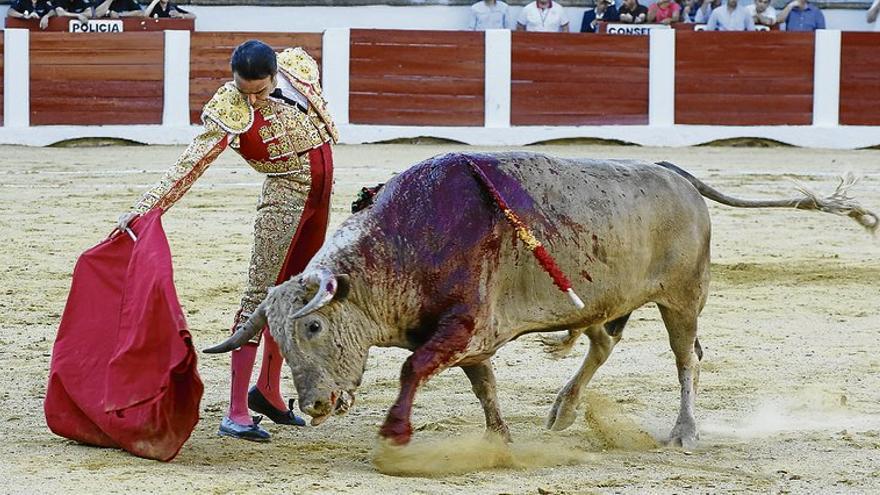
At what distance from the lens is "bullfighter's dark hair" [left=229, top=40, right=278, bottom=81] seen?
13.1 feet

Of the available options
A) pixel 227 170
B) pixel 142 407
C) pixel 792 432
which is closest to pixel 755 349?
pixel 792 432

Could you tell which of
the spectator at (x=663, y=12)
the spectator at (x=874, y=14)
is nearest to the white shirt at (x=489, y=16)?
the spectator at (x=663, y=12)

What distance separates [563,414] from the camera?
4543 millimetres

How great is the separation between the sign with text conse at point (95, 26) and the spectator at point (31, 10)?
238 mm

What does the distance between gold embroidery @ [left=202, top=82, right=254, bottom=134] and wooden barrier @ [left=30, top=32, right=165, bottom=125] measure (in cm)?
875

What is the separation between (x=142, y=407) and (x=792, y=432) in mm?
1855

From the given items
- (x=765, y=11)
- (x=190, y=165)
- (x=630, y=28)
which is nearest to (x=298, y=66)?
(x=190, y=165)

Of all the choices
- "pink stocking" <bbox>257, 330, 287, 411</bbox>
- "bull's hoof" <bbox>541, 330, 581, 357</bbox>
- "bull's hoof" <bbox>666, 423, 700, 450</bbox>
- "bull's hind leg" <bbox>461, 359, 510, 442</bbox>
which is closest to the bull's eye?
"bull's hind leg" <bbox>461, 359, 510, 442</bbox>

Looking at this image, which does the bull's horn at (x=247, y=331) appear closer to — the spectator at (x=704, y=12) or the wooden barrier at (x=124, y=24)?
the wooden barrier at (x=124, y=24)

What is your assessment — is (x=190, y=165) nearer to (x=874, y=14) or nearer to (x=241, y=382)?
(x=241, y=382)

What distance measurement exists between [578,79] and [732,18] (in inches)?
58.3

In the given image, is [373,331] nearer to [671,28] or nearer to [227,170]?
[227,170]

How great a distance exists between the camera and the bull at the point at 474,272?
378 centimetres

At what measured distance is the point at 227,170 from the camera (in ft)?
35.8
